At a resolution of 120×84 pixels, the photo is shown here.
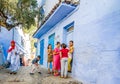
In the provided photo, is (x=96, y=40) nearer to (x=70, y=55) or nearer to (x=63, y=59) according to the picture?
(x=63, y=59)

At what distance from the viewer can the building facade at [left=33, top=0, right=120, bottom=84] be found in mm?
7527

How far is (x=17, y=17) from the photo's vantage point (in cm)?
1670

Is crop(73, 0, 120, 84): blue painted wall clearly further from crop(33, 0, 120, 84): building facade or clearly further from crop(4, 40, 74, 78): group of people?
crop(4, 40, 74, 78): group of people

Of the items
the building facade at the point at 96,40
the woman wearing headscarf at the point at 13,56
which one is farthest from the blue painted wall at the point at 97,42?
the woman wearing headscarf at the point at 13,56

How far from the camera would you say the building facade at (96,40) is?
7527mm

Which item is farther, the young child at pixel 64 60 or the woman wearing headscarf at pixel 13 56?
the woman wearing headscarf at pixel 13 56

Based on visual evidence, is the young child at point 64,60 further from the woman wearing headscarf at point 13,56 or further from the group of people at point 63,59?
the woman wearing headscarf at point 13,56

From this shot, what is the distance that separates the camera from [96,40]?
29.2 feet

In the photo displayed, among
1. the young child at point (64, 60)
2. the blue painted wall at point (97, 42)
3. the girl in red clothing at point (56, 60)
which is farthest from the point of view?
the girl in red clothing at point (56, 60)

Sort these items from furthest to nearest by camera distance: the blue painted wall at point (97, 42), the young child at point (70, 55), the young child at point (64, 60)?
1. the young child at point (70, 55)
2. the young child at point (64, 60)
3. the blue painted wall at point (97, 42)

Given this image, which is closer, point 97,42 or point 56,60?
point 97,42

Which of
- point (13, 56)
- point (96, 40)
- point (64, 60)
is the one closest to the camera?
point (96, 40)

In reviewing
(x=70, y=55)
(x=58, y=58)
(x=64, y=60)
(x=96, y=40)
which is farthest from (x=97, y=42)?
(x=58, y=58)

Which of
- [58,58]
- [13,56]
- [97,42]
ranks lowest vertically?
[58,58]
